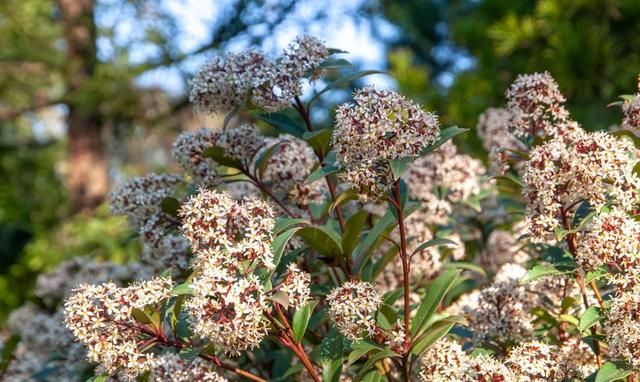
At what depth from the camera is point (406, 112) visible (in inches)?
64.7

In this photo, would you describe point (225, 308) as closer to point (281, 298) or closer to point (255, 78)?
point (281, 298)

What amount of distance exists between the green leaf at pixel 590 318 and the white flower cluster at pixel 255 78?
2.81 feet

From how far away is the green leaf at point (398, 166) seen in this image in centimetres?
155

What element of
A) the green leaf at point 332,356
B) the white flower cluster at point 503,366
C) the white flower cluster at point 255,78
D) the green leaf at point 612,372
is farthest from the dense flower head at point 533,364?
the white flower cluster at point 255,78

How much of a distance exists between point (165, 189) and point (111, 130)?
21.8 feet

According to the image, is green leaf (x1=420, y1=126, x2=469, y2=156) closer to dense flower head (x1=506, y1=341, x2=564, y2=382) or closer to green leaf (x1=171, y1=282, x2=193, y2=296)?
dense flower head (x1=506, y1=341, x2=564, y2=382)

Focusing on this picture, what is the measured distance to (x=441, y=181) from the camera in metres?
2.64

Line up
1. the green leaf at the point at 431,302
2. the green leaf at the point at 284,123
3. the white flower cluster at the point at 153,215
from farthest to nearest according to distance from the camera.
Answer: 1. the white flower cluster at the point at 153,215
2. the green leaf at the point at 284,123
3. the green leaf at the point at 431,302

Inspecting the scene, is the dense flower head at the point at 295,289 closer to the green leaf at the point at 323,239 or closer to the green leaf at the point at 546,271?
the green leaf at the point at 323,239

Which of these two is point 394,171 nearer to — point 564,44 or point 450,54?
point 564,44

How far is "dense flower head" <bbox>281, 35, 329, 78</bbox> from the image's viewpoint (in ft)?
6.31

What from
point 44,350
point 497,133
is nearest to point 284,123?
point 497,133

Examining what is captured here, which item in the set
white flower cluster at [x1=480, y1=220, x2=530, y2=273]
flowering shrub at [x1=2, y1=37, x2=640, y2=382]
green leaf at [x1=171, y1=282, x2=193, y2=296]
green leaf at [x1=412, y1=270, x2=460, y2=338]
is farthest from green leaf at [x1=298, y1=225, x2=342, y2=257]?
white flower cluster at [x1=480, y1=220, x2=530, y2=273]

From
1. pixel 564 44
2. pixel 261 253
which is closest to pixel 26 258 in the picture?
pixel 564 44
